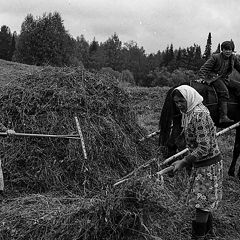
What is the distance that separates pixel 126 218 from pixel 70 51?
28.5 metres

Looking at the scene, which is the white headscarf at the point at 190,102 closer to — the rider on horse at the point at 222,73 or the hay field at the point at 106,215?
the hay field at the point at 106,215

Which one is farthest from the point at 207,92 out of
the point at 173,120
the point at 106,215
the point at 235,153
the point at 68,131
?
the point at 106,215

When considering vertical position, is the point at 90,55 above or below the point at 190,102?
above

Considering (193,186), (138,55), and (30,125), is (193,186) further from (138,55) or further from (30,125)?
(138,55)

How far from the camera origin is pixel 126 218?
10.9 feet

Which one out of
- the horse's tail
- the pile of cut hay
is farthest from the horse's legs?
the pile of cut hay

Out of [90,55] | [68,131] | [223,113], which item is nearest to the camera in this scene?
[68,131]

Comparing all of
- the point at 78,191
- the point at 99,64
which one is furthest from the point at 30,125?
the point at 99,64

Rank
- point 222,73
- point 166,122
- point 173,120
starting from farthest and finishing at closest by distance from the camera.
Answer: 1. point 222,73
2. point 173,120
3. point 166,122

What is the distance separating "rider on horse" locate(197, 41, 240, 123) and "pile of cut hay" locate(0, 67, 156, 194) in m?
1.44

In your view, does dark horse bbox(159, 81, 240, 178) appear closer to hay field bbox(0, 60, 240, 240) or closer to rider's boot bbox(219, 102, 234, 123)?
rider's boot bbox(219, 102, 234, 123)

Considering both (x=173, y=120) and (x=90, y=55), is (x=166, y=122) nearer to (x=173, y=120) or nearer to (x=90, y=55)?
(x=173, y=120)

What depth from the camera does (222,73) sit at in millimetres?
6738

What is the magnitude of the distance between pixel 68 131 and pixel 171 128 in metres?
1.80
